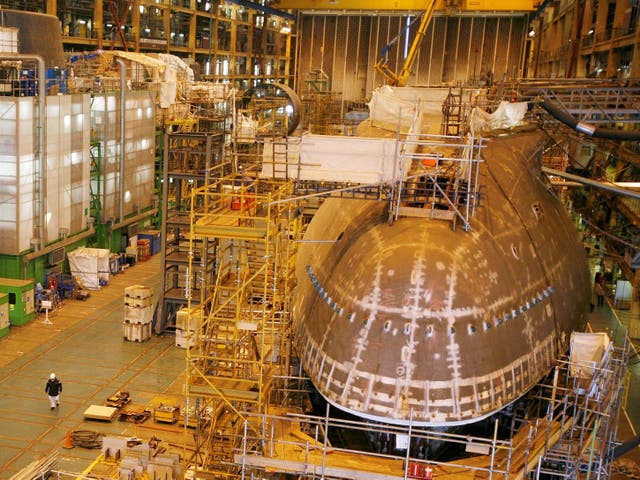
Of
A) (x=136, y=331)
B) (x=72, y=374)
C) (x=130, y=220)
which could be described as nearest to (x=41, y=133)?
(x=136, y=331)

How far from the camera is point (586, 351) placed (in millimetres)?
18125

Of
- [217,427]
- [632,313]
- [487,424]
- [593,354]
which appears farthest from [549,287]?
[632,313]

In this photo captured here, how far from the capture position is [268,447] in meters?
17.1

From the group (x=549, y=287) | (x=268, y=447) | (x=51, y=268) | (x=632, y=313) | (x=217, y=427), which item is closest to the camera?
(x=268, y=447)

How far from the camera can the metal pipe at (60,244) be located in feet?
119

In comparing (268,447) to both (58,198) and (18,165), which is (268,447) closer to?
(18,165)

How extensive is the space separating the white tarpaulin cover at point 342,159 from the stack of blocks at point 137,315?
1425cm

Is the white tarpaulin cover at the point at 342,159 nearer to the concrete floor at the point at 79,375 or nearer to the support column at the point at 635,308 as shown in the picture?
the concrete floor at the point at 79,375

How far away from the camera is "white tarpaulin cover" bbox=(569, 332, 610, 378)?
17.9m

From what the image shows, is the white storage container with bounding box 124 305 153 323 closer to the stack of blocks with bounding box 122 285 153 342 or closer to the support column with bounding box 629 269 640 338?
the stack of blocks with bounding box 122 285 153 342

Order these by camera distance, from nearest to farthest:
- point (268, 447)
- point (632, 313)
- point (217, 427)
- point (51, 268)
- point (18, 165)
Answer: point (268, 447) → point (217, 427) → point (632, 313) → point (18, 165) → point (51, 268)

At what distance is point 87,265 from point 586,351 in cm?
2821

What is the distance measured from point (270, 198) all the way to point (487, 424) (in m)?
7.27

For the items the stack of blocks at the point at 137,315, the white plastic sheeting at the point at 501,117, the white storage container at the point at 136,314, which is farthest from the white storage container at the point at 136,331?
the white plastic sheeting at the point at 501,117
